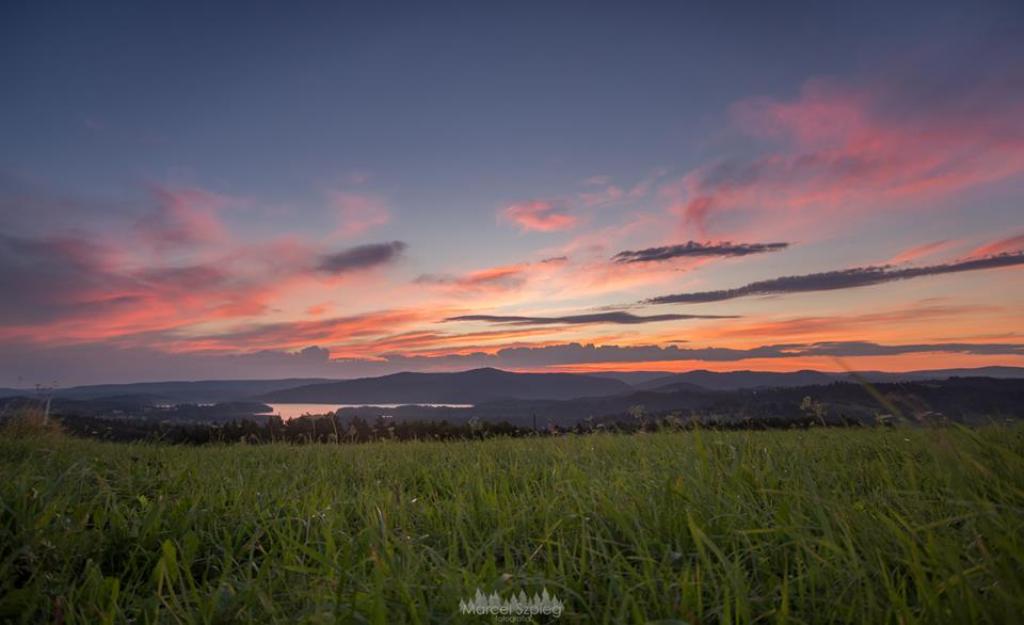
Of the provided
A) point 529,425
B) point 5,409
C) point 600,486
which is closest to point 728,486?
point 600,486

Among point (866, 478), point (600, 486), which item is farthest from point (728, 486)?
point (866, 478)

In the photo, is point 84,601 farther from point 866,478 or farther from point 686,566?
point 866,478

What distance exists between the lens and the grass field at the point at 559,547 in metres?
2.02

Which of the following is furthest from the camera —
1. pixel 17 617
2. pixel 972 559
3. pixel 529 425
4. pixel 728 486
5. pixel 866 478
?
pixel 529 425

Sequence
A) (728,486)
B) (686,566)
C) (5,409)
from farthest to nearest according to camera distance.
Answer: (5,409), (728,486), (686,566)

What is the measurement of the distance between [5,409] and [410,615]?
1506 centimetres

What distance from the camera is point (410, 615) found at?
2062 mm

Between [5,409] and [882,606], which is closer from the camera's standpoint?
[882,606]

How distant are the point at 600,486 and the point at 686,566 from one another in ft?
4.13

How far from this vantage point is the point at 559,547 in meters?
2.52

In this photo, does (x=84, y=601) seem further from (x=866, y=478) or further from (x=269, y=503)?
(x=866, y=478)

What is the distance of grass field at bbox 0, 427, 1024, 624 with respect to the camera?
6.62 feet

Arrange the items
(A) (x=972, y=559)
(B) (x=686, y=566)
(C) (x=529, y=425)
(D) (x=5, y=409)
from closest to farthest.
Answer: (A) (x=972, y=559), (B) (x=686, y=566), (D) (x=5, y=409), (C) (x=529, y=425)

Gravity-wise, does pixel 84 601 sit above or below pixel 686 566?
below
